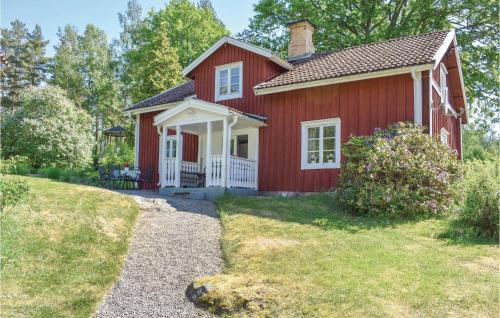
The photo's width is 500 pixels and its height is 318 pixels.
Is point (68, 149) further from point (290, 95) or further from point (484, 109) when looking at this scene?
point (484, 109)

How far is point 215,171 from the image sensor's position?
549 inches

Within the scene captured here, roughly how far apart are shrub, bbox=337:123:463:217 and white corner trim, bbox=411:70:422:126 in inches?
27.5

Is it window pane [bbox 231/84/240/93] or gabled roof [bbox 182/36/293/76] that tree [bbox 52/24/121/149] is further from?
window pane [bbox 231/84/240/93]

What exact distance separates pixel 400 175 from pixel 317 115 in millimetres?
4148

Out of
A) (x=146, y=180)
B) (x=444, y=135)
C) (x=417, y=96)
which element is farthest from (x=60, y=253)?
(x=444, y=135)

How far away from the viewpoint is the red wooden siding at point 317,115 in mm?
12602

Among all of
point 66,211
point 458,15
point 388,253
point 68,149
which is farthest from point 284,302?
point 458,15

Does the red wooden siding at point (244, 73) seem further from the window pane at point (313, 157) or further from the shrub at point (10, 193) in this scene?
the shrub at point (10, 193)

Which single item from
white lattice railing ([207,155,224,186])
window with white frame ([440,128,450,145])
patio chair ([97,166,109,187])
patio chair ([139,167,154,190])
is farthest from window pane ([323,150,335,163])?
patio chair ([97,166,109,187])

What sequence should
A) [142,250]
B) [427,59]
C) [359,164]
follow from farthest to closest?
[427,59] → [359,164] → [142,250]

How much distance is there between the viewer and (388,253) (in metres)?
6.78

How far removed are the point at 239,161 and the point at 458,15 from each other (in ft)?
53.5

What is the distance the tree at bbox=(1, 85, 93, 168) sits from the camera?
2256cm

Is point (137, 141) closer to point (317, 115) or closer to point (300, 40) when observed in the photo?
point (300, 40)
